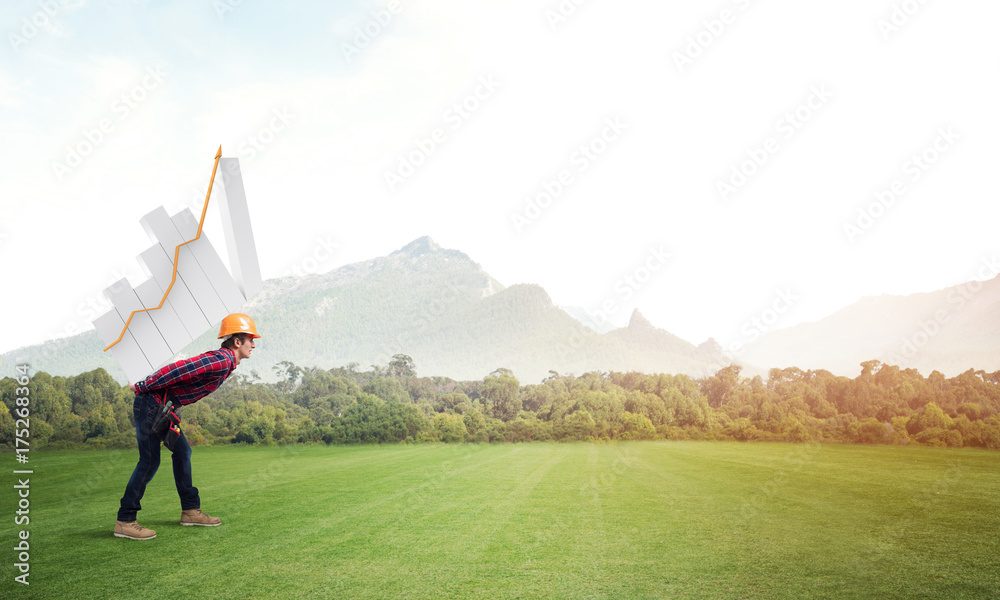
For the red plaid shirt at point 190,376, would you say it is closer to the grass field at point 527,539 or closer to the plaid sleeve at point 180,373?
the plaid sleeve at point 180,373

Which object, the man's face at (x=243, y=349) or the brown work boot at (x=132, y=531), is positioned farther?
the man's face at (x=243, y=349)

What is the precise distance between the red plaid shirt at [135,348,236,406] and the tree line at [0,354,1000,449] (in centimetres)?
1841

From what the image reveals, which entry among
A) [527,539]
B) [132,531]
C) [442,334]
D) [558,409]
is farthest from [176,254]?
[442,334]

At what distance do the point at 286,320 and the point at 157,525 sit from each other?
91.0 metres

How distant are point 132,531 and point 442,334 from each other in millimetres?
79481

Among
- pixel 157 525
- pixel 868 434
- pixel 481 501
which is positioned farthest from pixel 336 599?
pixel 868 434

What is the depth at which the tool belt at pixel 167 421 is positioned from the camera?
5.79 m

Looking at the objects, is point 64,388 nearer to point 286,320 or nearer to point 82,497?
point 82,497

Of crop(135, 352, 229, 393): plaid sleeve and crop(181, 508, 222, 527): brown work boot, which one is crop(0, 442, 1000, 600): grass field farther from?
crop(135, 352, 229, 393): plaid sleeve

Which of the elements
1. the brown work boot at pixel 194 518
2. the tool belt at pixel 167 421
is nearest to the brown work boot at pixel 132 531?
the brown work boot at pixel 194 518

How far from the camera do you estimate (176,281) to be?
6180 millimetres

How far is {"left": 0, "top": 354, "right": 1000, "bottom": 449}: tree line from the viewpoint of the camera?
20781 mm

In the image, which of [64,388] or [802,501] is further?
[64,388]

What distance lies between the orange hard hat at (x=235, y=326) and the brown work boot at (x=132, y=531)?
2227 mm
